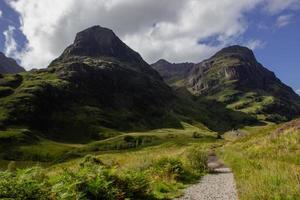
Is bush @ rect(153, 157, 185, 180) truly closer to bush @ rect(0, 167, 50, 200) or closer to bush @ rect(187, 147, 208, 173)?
bush @ rect(187, 147, 208, 173)

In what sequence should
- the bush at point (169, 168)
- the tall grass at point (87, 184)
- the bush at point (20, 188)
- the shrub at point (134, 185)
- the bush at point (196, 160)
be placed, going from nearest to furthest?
the bush at point (20, 188) → the tall grass at point (87, 184) → the shrub at point (134, 185) → the bush at point (169, 168) → the bush at point (196, 160)

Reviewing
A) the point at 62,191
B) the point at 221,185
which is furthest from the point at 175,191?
the point at 62,191

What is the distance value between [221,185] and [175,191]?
10.4 feet

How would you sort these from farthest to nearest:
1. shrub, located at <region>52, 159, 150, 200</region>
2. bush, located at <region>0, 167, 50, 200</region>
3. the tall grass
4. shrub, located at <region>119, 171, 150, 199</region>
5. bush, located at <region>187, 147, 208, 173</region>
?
bush, located at <region>187, 147, 208, 173</region>
shrub, located at <region>119, 171, 150, 199</region>
shrub, located at <region>52, 159, 150, 200</region>
the tall grass
bush, located at <region>0, 167, 50, 200</region>

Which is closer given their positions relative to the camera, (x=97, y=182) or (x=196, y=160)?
(x=97, y=182)

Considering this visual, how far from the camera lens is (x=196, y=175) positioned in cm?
3275

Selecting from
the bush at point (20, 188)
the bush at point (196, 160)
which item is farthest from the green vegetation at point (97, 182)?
the bush at point (196, 160)

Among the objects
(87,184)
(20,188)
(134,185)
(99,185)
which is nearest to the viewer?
(20,188)

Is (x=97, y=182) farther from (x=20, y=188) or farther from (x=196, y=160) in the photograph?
(x=196, y=160)

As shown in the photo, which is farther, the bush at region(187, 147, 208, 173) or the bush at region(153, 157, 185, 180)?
the bush at region(187, 147, 208, 173)

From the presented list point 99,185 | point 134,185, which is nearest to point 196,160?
point 134,185

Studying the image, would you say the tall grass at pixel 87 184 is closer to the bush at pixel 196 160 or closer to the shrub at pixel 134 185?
the shrub at pixel 134 185

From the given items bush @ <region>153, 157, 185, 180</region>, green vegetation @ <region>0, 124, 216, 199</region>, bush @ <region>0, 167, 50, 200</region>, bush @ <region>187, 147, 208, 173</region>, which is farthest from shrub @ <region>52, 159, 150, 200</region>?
bush @ <region>187, 147, 208, 173</region>

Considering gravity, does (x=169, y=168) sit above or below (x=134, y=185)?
above
